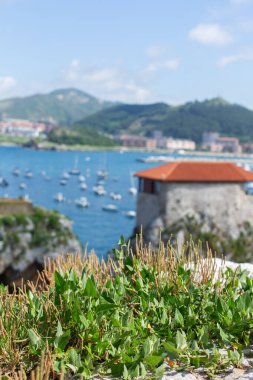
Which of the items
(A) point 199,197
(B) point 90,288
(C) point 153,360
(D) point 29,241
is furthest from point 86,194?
(C) point 153,360

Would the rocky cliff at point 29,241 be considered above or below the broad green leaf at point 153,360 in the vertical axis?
below

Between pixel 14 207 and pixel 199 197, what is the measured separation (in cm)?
1467

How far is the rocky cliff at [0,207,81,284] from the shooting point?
37.4 metres

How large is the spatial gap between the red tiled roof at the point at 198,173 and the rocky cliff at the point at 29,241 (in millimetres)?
10031

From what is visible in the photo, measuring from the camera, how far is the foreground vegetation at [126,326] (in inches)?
179

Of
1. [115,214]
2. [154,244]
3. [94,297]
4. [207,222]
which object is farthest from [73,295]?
[115,214]

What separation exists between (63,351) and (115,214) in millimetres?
85918

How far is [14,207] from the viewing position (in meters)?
38.8

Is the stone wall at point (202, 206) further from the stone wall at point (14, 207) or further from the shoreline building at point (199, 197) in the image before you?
the stone wall at point (14, 207)

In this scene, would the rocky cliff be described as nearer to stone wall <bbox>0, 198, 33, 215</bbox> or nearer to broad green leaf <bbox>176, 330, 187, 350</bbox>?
stone wall <bbox>0, 198, 33, 215</bbox>

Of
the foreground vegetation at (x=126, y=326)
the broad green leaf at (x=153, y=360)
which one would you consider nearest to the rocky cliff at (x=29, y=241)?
the foreground vegetation at (x=126, y=326)

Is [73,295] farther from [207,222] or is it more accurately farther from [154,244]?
[207,222]

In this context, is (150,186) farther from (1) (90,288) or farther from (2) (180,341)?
(2) (180,341)

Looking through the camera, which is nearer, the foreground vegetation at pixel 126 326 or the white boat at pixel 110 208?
the foreground vegetation at pixel 126 326
